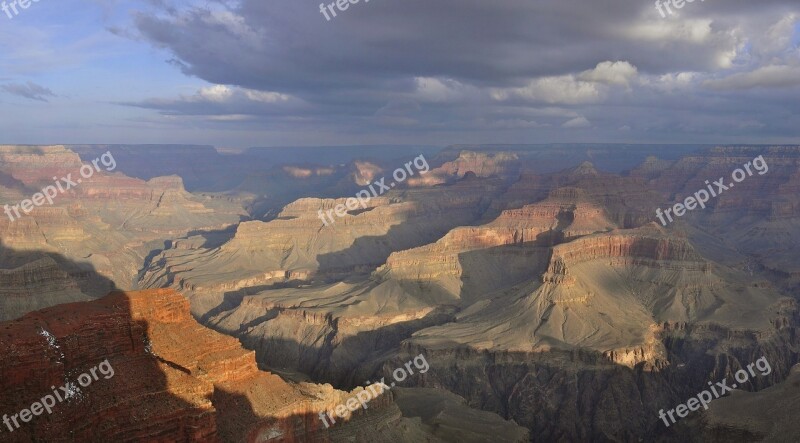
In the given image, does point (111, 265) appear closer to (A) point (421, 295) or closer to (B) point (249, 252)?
(B) point (249, 252)

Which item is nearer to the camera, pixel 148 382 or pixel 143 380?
pixel 148 382

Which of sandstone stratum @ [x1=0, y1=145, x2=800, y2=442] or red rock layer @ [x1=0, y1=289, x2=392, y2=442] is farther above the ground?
red rock layer @ [x1=0, y1=289, x2=392, y2=442]

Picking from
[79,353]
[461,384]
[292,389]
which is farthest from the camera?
[461,384]

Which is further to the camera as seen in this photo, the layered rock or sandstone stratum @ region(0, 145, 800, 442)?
sandstone stratum @ region(0, 145, 800, 442)

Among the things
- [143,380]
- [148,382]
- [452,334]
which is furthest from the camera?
[452,334]

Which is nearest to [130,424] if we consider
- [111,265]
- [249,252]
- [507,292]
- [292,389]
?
[292,389]

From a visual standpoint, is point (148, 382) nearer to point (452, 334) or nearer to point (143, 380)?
point (143, 380)

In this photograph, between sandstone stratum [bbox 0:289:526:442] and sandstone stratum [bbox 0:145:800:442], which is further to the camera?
sandstone stratum [bbox 0:145:800:442]

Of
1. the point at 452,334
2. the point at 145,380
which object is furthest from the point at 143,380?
the point at 452,334

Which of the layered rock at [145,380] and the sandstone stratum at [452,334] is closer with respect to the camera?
the layered rock at [145,380]

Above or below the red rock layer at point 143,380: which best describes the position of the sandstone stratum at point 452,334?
below

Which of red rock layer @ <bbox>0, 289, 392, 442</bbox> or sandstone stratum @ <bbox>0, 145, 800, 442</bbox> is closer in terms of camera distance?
red rock layer @ <bbox>0, 289, 392, 442</bbox>
